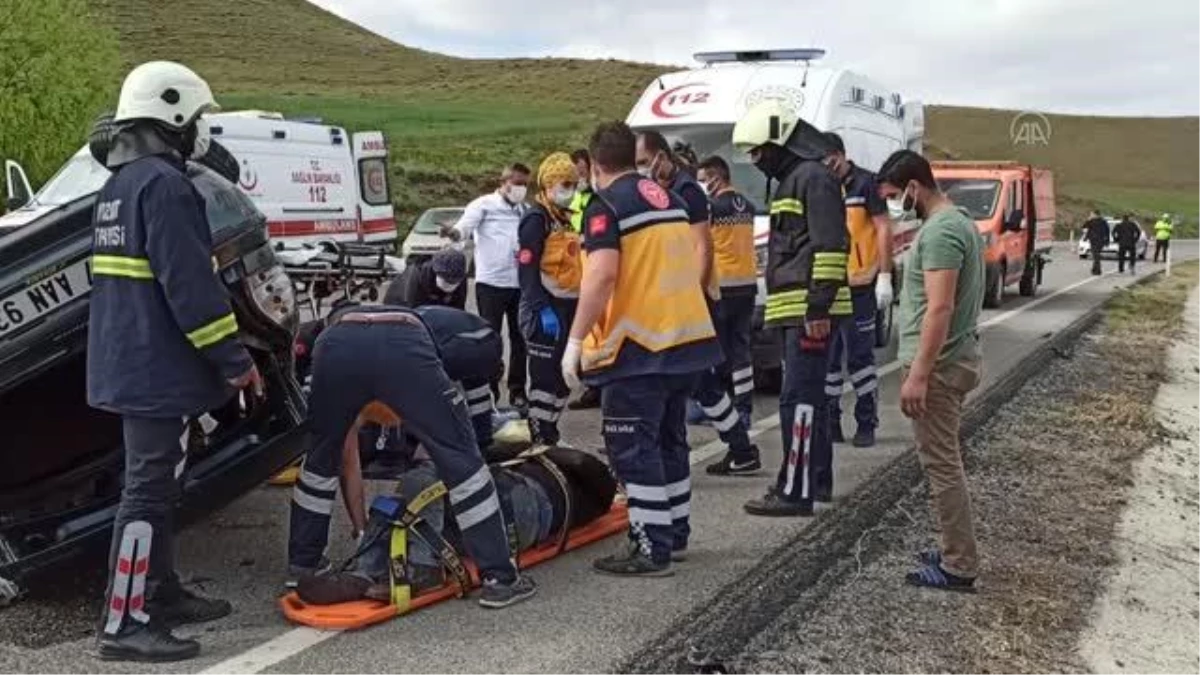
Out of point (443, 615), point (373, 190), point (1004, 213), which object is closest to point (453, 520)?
point (443, 615)

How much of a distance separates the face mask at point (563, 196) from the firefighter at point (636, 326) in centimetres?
254

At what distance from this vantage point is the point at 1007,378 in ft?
37.6

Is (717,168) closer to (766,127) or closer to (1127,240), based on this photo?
(766,127)

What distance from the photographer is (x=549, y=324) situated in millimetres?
7852

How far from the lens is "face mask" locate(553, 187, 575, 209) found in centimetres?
803

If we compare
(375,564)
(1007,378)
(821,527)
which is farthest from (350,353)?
(1007,378)

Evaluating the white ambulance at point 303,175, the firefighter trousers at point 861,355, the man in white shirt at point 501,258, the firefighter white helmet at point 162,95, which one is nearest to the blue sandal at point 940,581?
the firefighter trousers at point 861,355

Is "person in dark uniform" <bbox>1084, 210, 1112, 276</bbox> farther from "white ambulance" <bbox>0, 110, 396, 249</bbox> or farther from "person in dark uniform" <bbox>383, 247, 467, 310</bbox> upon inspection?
"person in dark uniform" <bbox>383, 247, 467, 310</bbox>

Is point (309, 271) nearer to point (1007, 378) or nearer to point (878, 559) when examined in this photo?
point (878, 559)

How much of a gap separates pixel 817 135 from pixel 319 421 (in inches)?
115

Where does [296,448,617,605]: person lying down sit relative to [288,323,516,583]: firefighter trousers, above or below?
below

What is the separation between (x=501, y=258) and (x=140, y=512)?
4890 millimetres

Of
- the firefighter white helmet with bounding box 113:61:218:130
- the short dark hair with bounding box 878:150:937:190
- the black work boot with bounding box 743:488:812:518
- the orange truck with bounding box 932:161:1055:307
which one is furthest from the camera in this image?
the orange truck with bounding box 932:161:1055:307

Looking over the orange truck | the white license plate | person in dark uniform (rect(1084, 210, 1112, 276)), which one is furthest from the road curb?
person in dark uniform (rect(1084, 210, 1112, 276))
